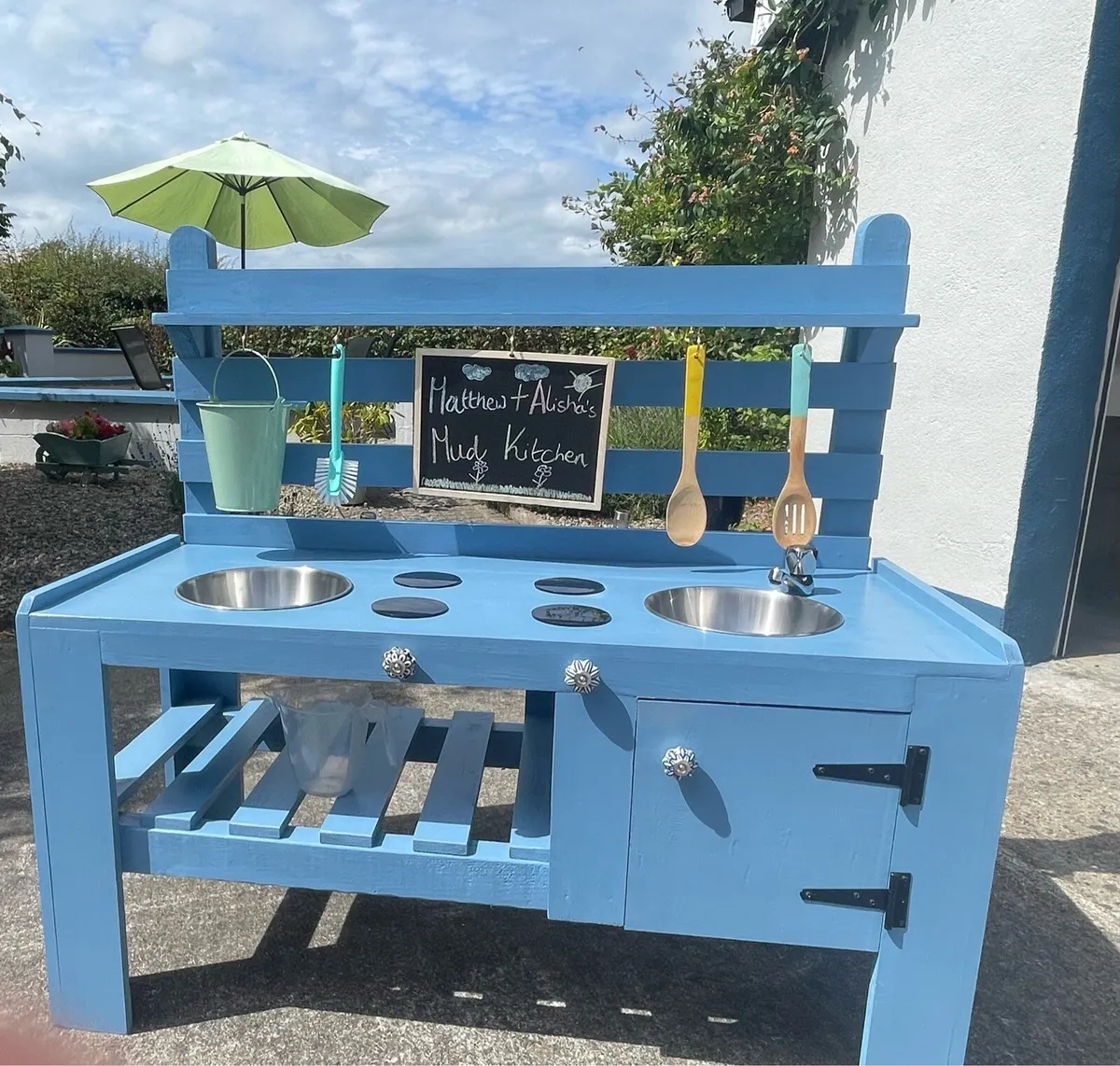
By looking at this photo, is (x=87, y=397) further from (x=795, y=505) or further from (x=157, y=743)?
(x=795, y=505)

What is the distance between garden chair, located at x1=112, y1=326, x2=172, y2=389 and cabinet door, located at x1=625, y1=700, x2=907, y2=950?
8.84 meters

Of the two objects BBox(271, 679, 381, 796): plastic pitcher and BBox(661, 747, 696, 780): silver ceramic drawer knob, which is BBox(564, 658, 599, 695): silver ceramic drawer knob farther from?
BBox(271, 679, 381, 796): plastic pitcher

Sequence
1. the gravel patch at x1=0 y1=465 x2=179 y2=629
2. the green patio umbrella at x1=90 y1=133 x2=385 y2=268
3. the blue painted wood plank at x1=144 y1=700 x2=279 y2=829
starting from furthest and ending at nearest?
1. the gravel patch at x1=0 y1=465 x2=179 y2=629
2. the green patio umbrella at x1=90 y1=133 x2=385 y2=268
3. the blue painted wood plank at x1=144 y1=700 x2=279 y2=829

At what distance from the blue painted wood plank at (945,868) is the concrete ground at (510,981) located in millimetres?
264

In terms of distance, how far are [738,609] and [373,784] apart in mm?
949

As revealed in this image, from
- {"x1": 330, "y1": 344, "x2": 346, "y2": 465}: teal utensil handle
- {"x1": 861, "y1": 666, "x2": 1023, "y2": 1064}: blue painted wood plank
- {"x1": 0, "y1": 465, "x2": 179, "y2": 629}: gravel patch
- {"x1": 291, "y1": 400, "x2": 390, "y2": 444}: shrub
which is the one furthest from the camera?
{"x1": 291, "y1": 400, "x2": 390, "y2": 444}: shrub

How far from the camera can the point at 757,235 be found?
5988 mm

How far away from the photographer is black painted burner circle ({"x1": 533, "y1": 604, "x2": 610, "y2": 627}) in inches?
66.5

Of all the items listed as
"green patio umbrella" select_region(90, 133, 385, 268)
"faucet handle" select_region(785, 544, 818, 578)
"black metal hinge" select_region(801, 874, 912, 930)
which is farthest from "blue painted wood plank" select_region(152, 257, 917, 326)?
"green patio umbrella" select_region(90, 133, 385, 268)

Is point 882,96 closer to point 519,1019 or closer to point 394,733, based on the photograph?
point 394,733

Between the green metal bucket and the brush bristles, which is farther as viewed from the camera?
the brush bristles

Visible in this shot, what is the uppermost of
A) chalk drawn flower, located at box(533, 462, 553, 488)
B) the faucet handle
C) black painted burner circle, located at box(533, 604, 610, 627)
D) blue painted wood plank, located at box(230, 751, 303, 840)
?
chalk drawn flower, located at box(533, 462, 553, 488)

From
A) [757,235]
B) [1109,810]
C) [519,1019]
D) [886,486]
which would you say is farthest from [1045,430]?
[519,1019]

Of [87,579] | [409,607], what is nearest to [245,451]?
[87,579]
